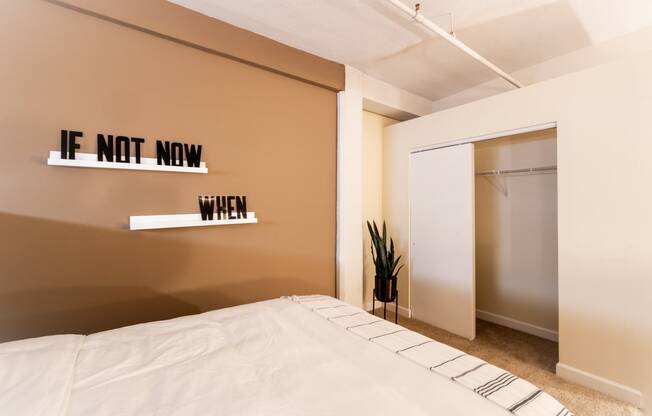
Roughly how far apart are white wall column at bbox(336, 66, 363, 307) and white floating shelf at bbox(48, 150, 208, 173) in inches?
51.4

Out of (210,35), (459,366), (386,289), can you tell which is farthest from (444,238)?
(210,35)

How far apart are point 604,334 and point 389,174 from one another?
2266 mm

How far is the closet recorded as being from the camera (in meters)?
2.75

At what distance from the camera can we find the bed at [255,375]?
83 centimetres

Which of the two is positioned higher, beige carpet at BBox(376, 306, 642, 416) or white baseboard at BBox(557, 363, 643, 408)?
white baseboard at BBox(557, 363, 643, 408)

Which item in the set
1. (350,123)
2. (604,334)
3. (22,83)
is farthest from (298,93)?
(604,334)

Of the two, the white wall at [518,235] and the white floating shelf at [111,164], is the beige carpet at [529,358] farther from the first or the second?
the white floating shelf at [111,164]

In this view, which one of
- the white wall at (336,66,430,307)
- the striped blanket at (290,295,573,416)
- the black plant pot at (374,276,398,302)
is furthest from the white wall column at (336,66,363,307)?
the striped blanket at (290,295,573,416)

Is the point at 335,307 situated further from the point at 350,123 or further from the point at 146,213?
the point at 350,123

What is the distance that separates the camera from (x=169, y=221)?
75.4 inches

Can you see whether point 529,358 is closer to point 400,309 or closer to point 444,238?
point 444,238

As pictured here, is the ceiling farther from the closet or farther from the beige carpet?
the beige carpet

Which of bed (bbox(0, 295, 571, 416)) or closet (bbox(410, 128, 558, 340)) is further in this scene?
closet (bbox(410, 128, 558, 340))

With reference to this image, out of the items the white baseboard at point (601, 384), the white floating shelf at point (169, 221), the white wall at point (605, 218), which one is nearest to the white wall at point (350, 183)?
the white floating shelf at point (169, 221)
